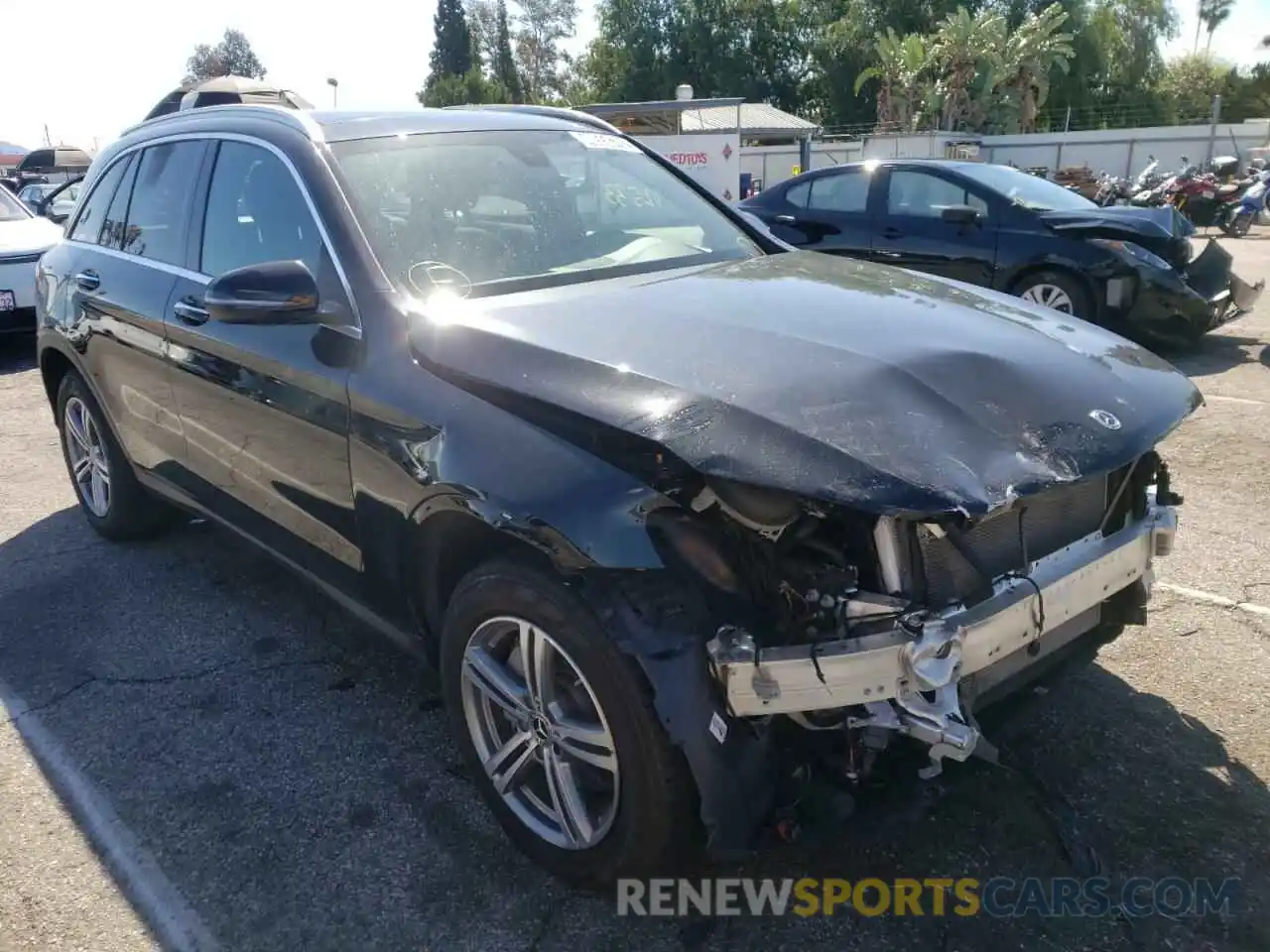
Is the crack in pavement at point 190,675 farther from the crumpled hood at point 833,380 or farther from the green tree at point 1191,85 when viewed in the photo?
the green tree at point 1191,85

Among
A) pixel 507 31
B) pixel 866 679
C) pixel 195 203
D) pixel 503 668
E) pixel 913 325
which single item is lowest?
pixel 503 668

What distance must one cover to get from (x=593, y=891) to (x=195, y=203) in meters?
2.87

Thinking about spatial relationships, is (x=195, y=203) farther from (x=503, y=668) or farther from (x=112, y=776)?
(x=503, y=668)

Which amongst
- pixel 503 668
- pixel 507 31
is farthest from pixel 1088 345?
pixel 507 31

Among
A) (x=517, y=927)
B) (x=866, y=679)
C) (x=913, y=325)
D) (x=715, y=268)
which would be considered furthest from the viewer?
(x=715, y=268)

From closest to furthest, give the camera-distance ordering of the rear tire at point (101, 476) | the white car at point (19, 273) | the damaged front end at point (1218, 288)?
1. the rear tire at point (101, 476)
2. the damaged front end at point (1218, 288)
3. the white car at point (19, 273)

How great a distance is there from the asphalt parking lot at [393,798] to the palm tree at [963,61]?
1556 inches

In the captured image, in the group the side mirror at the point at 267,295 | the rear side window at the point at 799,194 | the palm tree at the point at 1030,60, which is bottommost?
the rear side window at the point at 799,194

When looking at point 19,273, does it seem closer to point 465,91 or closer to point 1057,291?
point 1057,291

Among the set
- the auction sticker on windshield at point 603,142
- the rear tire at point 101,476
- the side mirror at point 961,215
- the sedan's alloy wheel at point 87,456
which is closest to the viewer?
the auction sticker on windshield at point 603,142

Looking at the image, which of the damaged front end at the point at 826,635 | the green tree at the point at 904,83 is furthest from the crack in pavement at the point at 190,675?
the green tree at the point at 904,83

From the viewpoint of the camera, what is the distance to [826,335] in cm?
256

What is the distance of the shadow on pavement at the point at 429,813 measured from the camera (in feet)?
7.88

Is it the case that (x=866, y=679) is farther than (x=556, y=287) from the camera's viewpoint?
No
